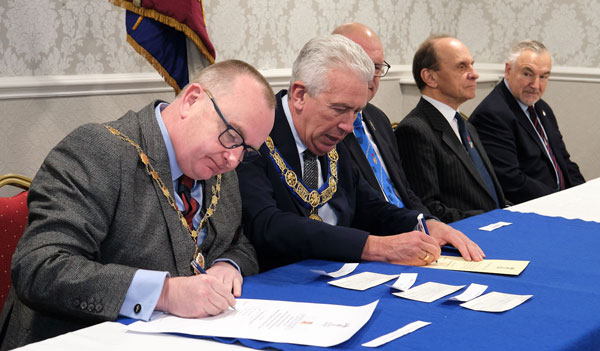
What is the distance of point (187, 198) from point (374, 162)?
4.81 feet

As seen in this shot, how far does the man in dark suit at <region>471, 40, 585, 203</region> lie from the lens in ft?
14.8

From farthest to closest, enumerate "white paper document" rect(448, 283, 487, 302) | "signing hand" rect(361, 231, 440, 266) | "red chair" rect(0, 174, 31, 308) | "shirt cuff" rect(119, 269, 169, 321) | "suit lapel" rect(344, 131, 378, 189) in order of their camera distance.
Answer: "suit lapel" rect(344, 131, 378, 189) → "red chair" rect(0, 174, 31, 308) → "signing hand" rect(361, 231, 440, 266) → "white paper document" rect(448, 283, 487, 302) → "shirt cuff" rect(119, 269, 169, 321)

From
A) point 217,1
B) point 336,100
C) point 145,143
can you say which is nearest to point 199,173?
point 145,143

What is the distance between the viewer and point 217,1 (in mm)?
4340

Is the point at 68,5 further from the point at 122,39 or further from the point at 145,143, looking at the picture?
the point at 145,143

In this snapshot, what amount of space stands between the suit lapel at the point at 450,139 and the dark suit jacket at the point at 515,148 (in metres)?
0.79

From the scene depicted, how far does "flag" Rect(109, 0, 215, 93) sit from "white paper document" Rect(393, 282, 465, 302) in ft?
6.09

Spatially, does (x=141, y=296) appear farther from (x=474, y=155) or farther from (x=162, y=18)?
(x=474, y=155)

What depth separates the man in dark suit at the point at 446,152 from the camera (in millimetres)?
3621

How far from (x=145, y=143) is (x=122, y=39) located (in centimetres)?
209

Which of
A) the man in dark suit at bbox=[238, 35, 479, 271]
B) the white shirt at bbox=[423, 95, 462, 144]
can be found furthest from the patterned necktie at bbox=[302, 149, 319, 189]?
the white shirt at bbox=[423, 95, 462, 144]

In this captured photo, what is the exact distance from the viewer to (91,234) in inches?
68.1

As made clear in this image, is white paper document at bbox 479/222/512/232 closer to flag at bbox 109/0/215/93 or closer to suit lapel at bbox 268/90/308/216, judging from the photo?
suit lapel at bbox 268/90/308/216

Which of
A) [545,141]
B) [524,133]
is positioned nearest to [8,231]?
[524,133]
